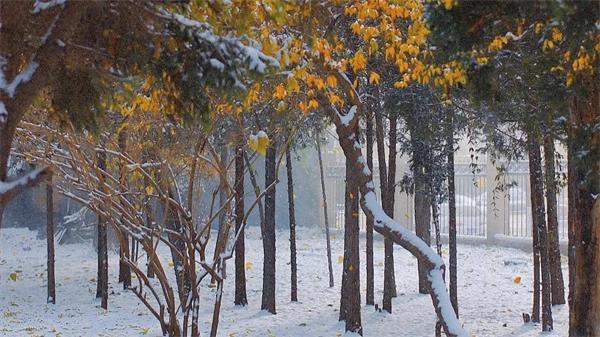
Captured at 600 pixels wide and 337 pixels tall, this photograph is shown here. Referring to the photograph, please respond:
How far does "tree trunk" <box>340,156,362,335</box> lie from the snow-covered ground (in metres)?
0.39

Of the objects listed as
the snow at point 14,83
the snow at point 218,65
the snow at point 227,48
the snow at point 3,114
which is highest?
the snow at point 227,48

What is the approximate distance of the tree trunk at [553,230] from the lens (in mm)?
9953

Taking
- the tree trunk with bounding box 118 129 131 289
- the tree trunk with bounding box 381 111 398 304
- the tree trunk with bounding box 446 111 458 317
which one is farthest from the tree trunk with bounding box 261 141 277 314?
the tree trunk with bounding box 446 111 458 317

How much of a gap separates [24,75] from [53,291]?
1021cm

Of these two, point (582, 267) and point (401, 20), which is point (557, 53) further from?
point (401, 20)

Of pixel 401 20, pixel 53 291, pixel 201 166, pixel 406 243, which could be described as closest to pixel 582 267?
pixel 406 243

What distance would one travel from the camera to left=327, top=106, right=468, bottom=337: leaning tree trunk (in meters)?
7.02

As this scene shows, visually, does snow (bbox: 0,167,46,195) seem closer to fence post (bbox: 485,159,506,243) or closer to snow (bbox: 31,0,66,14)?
snow (bbox: 31,0,66,14)

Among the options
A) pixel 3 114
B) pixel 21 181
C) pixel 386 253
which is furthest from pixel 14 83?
pixel 386 253

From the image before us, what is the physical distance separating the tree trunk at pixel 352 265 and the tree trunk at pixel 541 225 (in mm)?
2448

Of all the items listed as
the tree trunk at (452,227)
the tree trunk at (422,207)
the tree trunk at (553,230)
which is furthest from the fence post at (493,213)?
the tree trunk at (452,227)

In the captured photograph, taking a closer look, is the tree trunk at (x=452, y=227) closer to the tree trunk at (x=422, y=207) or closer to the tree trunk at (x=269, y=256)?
the tree trunk at (x=422, y=207)

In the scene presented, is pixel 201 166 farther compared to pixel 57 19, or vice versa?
pixel 201 166

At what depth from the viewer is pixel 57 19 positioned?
4.61m
